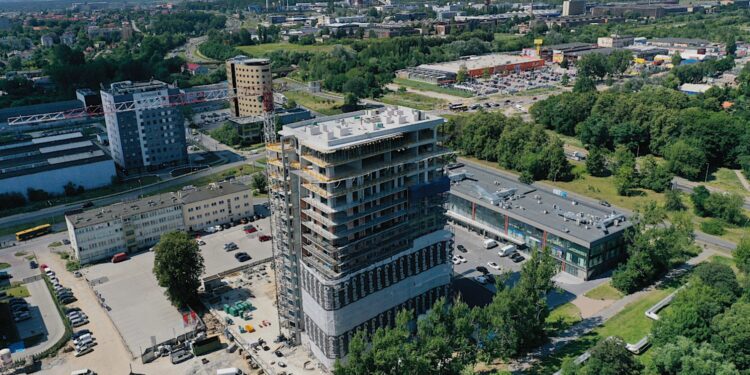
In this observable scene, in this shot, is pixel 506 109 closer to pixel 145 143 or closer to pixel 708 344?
pixel 145 143

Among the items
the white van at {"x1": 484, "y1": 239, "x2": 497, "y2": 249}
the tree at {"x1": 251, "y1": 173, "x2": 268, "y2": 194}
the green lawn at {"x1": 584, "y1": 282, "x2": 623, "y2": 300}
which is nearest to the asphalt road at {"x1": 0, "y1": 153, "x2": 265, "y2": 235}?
the tree at {"x1": 251, "y1": 173, "x2": 268, "y2": 194}

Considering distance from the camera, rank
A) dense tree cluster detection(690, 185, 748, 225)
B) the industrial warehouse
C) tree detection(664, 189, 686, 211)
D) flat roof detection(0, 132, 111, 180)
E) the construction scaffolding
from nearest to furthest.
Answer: the construction scaffolding → dense tree cluster detection(690, 185, 748, 225) → tree detection(664, 189, 686, 211) → flat roof detection(0, 132, 111, 180) → the industrial warehouse

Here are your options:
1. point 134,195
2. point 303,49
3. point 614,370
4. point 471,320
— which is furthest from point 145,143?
point 303,49

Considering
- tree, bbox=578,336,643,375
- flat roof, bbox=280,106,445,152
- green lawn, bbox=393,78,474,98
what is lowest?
tree, bbox=578,336,643,375

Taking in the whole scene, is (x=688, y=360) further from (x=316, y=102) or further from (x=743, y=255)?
(x=316, y=102)

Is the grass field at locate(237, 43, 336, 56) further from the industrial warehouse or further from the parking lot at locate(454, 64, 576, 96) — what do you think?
the parking lot at locate(454, 64, 576, 96)

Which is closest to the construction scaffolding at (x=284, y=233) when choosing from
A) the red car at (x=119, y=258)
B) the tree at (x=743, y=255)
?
the red car at (x=119, y=258)
